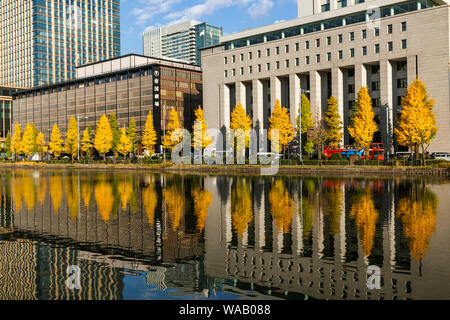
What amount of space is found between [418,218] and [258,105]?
72.5 metres

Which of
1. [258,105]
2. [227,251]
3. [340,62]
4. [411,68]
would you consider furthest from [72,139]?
[227,251]

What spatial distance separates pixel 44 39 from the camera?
179m

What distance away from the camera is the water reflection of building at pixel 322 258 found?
28.1 ft

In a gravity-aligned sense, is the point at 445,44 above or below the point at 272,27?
below

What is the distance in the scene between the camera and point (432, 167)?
46.9m

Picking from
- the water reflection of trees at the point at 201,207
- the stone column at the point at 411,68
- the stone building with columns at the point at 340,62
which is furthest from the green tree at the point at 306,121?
the water reflection of trees at the point at 201,207

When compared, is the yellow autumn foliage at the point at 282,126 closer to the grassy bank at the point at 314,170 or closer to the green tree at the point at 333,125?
the green tree at the point at 333,125

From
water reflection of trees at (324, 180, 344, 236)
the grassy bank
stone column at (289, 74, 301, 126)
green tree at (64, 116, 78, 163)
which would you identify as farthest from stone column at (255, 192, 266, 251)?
green tree at (64, 116, 78, 163)

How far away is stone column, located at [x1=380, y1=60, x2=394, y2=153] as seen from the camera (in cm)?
6950

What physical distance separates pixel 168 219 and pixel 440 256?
996 centimetres

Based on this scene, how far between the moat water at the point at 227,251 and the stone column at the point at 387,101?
167 feet

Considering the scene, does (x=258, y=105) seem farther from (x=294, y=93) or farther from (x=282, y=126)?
(x=282, y=126)
